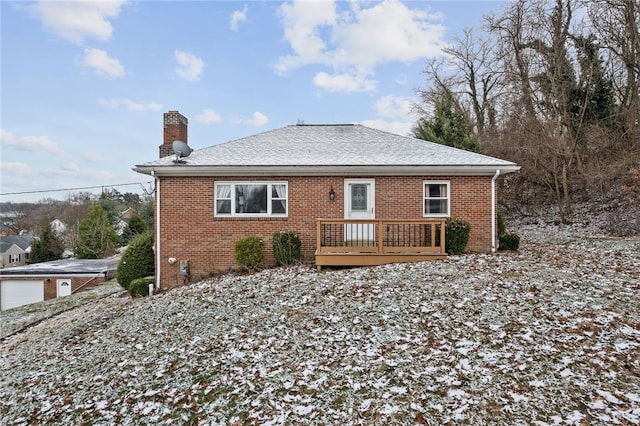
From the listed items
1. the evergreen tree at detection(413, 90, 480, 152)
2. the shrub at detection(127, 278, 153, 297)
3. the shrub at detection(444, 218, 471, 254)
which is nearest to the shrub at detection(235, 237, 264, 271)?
the shrub at detection(127, 278, 153, 297)

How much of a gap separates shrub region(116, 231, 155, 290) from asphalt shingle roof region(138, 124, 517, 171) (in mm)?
2765

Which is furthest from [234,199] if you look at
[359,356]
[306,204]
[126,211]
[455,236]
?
[126,211]

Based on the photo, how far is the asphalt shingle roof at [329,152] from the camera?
34.0 ft

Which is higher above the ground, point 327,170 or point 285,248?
point 327,170

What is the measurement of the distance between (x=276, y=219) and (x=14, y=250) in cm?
4883

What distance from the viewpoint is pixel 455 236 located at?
9977 mm

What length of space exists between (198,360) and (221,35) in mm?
12153

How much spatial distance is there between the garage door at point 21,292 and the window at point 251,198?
678 inches

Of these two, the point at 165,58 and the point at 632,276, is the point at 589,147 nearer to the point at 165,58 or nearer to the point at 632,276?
the point at 632,276

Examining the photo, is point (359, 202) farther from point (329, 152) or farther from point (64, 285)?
point (64, 285)

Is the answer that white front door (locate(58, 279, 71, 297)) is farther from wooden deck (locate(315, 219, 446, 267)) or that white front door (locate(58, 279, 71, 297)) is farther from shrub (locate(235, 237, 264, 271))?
wooden deck (locate(315, 219, 446, 267))

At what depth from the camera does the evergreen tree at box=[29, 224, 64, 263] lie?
3281 centimetres

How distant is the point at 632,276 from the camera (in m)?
7.39

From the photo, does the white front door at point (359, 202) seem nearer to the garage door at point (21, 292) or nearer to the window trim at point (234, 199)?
the window trim at point (234, 199)
